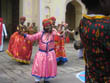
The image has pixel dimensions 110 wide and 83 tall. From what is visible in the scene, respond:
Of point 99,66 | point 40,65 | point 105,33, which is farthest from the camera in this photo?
point 40,65

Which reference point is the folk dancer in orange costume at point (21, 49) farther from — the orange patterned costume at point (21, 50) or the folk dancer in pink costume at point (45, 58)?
the folk dancer in pink costume at point (45, 58)

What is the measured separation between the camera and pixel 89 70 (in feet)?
6.41

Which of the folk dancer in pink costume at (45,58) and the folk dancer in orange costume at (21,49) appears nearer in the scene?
the folk dancer in pink costume at (45,58)

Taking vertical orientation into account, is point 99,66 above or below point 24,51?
above

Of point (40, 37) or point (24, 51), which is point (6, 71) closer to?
point (24, 51)

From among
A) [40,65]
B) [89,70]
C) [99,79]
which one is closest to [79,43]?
[89,70]

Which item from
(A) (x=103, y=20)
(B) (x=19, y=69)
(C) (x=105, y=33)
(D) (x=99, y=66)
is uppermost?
(A) (x=103, y=20)

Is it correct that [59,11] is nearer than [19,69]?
No

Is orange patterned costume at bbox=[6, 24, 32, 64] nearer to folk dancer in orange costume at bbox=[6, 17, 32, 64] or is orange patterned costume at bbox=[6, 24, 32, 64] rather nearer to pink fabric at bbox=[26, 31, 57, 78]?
folk dancer in orange costume at bbox=[6, 17, 32, 64]

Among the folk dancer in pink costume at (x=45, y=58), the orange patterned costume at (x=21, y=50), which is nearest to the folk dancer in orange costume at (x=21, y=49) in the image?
the orange patterned costume at (x=21, y=50)

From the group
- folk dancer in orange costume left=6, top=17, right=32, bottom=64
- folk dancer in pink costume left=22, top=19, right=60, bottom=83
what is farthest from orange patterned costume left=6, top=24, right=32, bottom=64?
folk dancer in pink costume left=22, top=19, right=60, bottom=83

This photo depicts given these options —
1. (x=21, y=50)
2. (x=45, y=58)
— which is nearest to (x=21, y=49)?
(x=21, y=50)

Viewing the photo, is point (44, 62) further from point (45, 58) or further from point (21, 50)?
point (21, 50)

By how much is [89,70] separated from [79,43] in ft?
0.96
